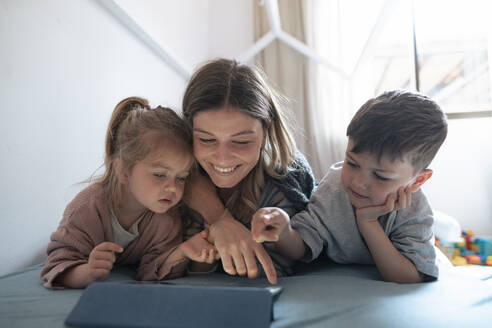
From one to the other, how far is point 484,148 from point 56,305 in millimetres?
2602

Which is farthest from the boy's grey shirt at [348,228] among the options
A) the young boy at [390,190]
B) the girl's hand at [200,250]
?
the girl's hand at [200,250]

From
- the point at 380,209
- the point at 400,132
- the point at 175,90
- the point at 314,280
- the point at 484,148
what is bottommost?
the point at 484,148

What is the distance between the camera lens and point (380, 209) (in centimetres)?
79

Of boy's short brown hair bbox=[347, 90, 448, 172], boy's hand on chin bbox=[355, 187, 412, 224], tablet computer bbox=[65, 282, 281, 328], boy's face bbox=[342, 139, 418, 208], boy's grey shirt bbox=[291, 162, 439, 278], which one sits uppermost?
boy's short brown hair bbox=[347, 90, 448, 172]

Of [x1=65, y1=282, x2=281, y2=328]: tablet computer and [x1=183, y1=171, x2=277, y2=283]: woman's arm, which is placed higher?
[x1=65, y1=282, x2=281, y2=328]: tablet computer

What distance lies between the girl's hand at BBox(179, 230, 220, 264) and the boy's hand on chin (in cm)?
33

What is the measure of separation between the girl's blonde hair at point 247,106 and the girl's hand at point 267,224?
23 centimetres

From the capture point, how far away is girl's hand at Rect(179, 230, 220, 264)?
2.47 ft

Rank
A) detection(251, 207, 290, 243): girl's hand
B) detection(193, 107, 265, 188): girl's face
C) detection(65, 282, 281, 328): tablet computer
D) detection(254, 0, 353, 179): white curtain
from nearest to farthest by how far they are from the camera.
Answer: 1. detection(65, 282, 281, 328): tablet computer
2. detection(251, 207, 290, 243): girl's hand
3. detection(193, 107, 265, 188): girl's face
4. detection(254, 0, 353, 179): white curtain

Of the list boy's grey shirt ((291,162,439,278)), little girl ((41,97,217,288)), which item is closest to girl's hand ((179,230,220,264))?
little girl ((41,97,217,288))

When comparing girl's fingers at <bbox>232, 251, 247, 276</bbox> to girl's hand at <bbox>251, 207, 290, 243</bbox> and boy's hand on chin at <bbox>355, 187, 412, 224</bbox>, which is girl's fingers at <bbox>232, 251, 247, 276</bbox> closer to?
girl's hand at <bbox>251, 207, 290, 243</bbox>

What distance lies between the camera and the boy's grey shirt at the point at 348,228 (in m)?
Result: 0.83

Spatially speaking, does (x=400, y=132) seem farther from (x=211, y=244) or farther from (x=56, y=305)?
(x=56, y=305)

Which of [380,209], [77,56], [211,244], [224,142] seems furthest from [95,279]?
[77,56]
